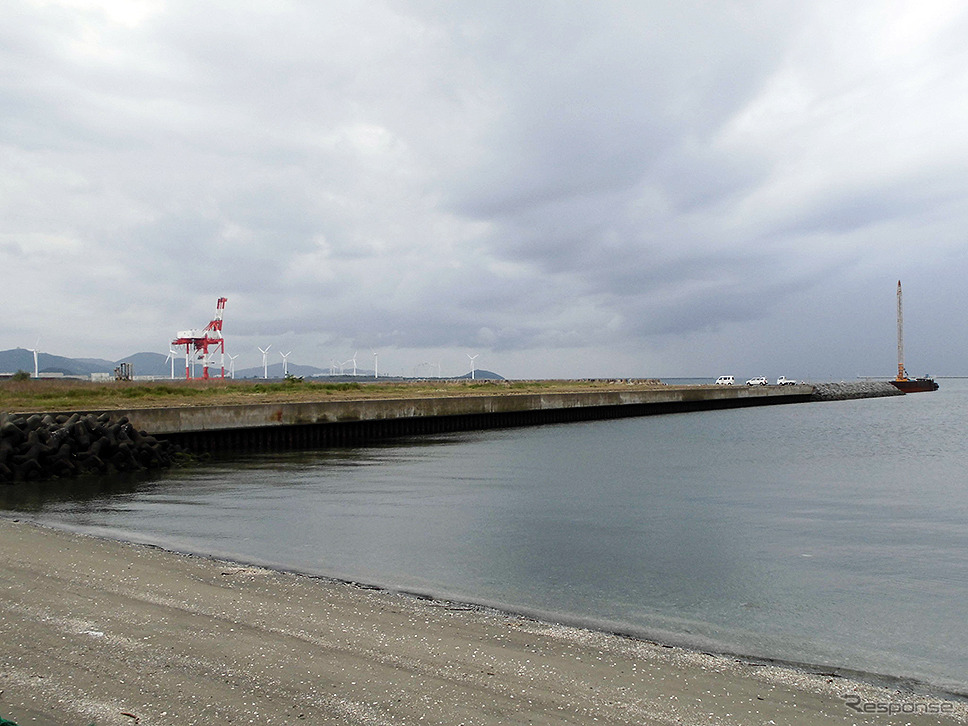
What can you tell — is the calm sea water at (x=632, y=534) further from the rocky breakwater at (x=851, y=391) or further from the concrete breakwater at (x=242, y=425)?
the rocky breakwater at (x=851, y=391)

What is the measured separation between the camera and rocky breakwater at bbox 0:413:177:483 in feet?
60.7

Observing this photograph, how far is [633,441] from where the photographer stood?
110 ft

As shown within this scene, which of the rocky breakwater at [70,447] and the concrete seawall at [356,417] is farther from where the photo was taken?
the concrete seawall at [356,417]

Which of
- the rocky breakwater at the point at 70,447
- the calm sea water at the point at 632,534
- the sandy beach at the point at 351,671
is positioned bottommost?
the calm sea water at the point at 632,534

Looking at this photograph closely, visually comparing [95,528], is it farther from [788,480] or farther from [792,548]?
[788,480]

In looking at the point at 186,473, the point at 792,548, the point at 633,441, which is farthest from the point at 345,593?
the point at 633,441

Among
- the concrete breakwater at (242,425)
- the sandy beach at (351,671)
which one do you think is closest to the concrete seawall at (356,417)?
the concrete breakwater at (242,425)

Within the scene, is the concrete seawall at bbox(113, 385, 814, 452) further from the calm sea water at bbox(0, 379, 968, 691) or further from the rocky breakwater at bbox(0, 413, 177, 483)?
the calm sea water at bbox(0, 379, 968, 691)

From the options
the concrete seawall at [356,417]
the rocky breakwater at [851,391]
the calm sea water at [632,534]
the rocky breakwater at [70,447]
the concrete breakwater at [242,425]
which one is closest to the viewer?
the calm sea water at [632,534]

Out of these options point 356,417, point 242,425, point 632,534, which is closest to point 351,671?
point 632,534

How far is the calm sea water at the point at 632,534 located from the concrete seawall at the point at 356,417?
236cm

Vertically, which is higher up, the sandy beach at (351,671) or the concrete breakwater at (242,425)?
the concrete breakwater at (242,425)

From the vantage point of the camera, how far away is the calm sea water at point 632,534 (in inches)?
299

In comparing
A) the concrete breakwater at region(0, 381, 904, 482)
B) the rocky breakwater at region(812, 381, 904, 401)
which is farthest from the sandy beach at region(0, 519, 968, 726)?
the rocky breakwater at region(812, 381, 904, 401)
